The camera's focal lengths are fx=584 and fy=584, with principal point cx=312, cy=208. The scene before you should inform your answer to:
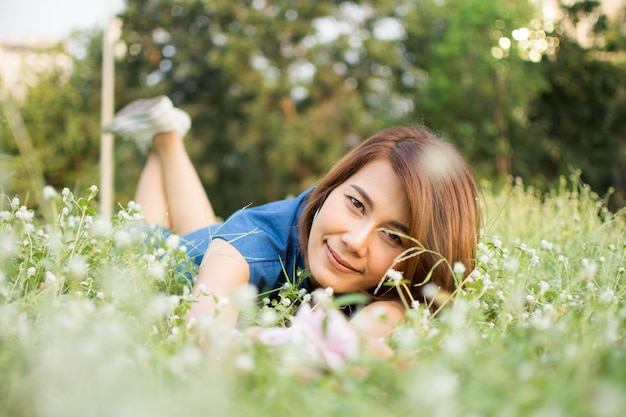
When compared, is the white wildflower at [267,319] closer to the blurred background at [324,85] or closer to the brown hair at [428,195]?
the brown hair at [428,195]

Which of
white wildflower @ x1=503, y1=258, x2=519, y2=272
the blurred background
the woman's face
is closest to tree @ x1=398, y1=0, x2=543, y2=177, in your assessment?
the blurred background

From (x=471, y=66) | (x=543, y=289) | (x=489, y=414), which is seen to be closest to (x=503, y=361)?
(x=489, y=414)

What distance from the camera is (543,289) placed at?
1.69m

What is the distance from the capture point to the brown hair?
218 cm

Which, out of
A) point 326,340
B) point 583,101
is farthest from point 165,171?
point 583,101

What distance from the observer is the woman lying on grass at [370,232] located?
2.10m

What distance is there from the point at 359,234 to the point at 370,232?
0.15 feet

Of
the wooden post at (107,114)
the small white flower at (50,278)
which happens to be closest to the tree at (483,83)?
the wooden post at (107,114)

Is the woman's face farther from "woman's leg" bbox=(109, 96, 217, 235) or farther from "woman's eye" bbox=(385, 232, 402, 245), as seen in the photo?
"woman's leg" bbox=(109, 96, 217, 235)

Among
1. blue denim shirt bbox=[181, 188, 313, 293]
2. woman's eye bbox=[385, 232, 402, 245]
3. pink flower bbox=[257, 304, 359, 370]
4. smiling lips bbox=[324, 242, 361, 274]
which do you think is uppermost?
pink flower bbox=[257, 304, 359, 370]

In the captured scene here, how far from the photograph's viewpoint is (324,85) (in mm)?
18984

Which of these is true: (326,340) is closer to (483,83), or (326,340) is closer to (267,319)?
(267,319)

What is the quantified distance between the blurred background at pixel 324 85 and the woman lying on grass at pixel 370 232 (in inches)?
472

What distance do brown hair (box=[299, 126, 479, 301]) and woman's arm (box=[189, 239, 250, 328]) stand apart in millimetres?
363
